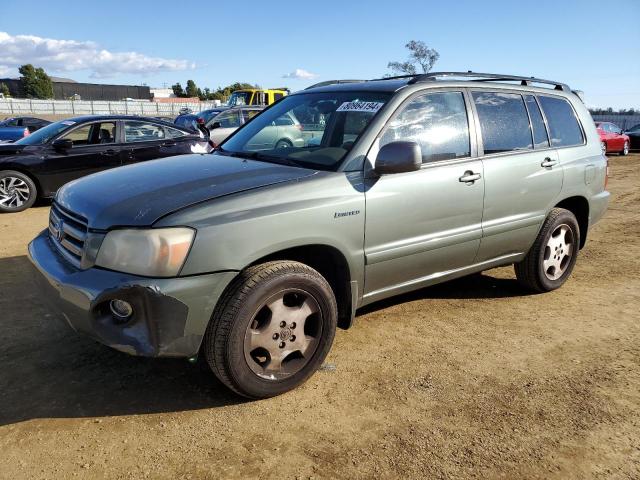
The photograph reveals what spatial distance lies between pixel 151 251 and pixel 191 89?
123 meters

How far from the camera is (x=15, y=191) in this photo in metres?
8.01

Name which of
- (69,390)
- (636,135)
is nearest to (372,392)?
(69,390)

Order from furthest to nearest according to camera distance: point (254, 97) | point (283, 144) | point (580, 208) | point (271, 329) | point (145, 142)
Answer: point (254, 97) → point (145, 142) → point (580, 208) → point (283, 144) → point (271, 329)

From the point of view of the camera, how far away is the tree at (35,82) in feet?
291

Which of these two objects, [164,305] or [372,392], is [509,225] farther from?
[164,305]

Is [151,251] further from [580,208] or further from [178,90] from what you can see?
[178,90]

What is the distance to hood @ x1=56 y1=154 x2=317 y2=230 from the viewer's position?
2.67 metres

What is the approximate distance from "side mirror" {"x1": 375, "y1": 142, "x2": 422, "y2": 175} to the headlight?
1.25 meters

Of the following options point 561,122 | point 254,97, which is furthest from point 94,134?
point 254,97

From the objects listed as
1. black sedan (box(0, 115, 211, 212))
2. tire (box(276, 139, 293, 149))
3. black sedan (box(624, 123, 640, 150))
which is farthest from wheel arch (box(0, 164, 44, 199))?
black sedan (box(624, 123, 640, 150))

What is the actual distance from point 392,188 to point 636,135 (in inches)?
904

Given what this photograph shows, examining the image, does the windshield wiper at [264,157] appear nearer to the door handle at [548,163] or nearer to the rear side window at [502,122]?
the rear side window at [502,122]

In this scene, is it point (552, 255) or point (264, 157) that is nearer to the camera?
point (264, 157)

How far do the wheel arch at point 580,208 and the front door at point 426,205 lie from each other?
4.73 ft
